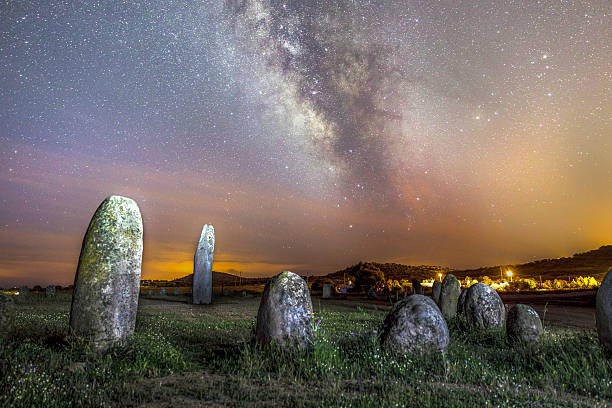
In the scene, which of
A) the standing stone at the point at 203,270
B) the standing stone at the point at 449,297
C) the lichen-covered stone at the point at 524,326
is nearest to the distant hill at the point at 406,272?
the standing stone at the point at 203,270

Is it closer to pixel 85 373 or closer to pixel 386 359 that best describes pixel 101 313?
pixel 85 373

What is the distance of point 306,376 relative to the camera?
6457mm

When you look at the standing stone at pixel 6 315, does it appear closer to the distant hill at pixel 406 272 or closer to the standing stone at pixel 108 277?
the standing stone at pixel 108 277

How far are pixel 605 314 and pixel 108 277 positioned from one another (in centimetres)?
984

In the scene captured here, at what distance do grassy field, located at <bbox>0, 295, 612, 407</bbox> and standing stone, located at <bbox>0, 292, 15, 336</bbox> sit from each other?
1.32 m

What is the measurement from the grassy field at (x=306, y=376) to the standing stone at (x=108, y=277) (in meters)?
0.44

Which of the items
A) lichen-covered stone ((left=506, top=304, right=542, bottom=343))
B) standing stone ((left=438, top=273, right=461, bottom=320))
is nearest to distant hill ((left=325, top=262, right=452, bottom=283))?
standing stone ((left=438, top=273, right=461, bottom=320))

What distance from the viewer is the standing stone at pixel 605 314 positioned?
23.7 feet

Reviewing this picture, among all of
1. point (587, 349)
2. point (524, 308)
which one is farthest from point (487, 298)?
point (587, 349)

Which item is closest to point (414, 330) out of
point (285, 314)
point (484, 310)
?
point (285, 314)

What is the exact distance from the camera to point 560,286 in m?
39.8

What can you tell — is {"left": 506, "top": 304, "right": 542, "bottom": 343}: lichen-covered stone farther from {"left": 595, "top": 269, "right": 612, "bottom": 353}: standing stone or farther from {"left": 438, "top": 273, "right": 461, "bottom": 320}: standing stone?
{"left": 438, "top": 273, "right": 461, "bottom": 320}: standing stone

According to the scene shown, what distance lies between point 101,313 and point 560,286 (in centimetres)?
4334

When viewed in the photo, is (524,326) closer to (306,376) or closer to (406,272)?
(306,376)
